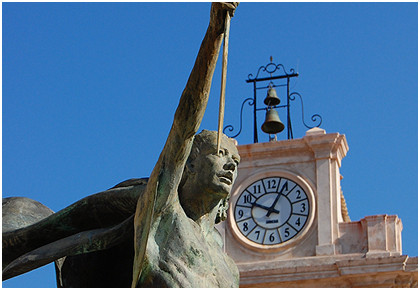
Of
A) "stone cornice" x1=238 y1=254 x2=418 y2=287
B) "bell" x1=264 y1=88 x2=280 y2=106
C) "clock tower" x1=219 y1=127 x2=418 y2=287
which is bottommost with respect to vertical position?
"stone cornice" x1=238 y1=254 x2=418 y2=287

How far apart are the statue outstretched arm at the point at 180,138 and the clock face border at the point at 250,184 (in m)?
23.7

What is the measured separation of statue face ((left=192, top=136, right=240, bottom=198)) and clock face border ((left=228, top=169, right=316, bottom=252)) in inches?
920

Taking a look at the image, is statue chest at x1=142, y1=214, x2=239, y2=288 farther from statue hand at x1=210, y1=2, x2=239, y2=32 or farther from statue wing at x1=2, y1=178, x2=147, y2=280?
statue hand at x1=210, y1=2, x2=239, y2=32

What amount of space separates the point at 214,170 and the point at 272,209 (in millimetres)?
24217

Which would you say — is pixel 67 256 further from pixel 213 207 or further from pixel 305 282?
pixel 305 282

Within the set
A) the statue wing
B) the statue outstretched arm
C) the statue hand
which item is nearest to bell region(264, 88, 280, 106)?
the statue wing

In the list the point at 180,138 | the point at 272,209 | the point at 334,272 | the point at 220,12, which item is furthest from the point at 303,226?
the point at 220,12

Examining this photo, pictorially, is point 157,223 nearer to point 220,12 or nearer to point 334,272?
point 220,12

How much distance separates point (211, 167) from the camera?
20.5ft

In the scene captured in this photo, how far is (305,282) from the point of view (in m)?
28.4

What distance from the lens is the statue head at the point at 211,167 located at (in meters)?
6.25

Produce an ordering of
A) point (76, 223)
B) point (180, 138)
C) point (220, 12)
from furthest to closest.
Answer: point (76, 223) < point (180, 138) < point (220, 12)

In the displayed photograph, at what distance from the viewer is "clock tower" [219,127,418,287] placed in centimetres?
2830

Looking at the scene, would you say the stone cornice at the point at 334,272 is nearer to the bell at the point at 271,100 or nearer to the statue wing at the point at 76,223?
the bell at the point at 271,100
